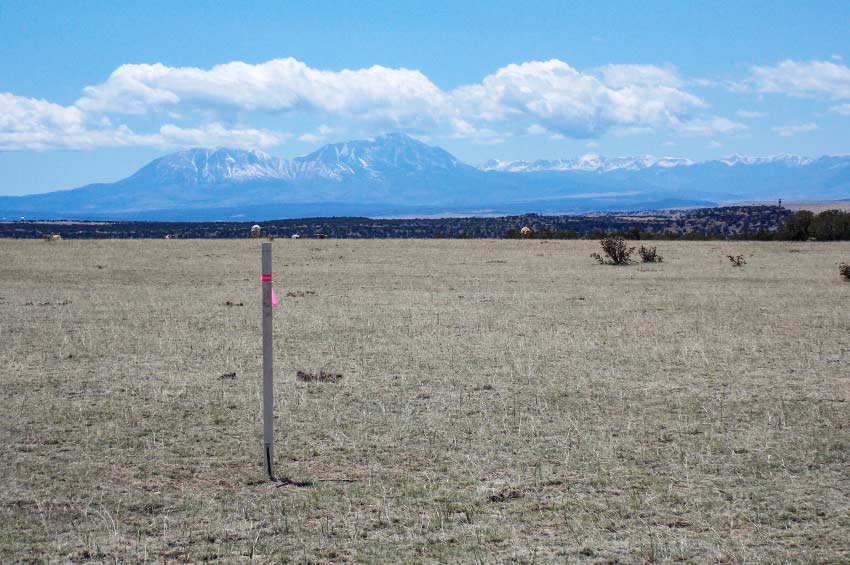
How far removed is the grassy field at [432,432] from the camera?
5.80 metres

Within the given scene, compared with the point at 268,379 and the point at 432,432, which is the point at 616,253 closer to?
the point at 432,432

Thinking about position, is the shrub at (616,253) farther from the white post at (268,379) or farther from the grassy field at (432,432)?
the white post at (268,379)

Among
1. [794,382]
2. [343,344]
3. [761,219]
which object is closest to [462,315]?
[343,344]

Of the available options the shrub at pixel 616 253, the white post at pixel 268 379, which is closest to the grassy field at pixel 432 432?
the white post at pixel 268 379

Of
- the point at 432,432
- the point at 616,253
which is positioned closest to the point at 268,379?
the point at 432,432

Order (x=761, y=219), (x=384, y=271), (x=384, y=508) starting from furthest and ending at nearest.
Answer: (x=761, y=219), (x=384, y=271), (x=384, y=508)

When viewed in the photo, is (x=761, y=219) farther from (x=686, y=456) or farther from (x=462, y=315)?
(x=686, y=456)

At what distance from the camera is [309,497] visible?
21.4 ft

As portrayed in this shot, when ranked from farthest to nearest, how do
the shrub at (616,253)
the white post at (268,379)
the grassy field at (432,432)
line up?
the shrub at (616,253), the white post at (268,379), the grassy field at (432,432)

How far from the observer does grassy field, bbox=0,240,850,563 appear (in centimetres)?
580

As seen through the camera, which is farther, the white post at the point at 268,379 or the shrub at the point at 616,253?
the shrub at the point at 616,253

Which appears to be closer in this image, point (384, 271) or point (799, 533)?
point (799, 533)

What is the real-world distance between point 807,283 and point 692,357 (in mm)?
12644

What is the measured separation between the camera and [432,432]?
8.32 m
